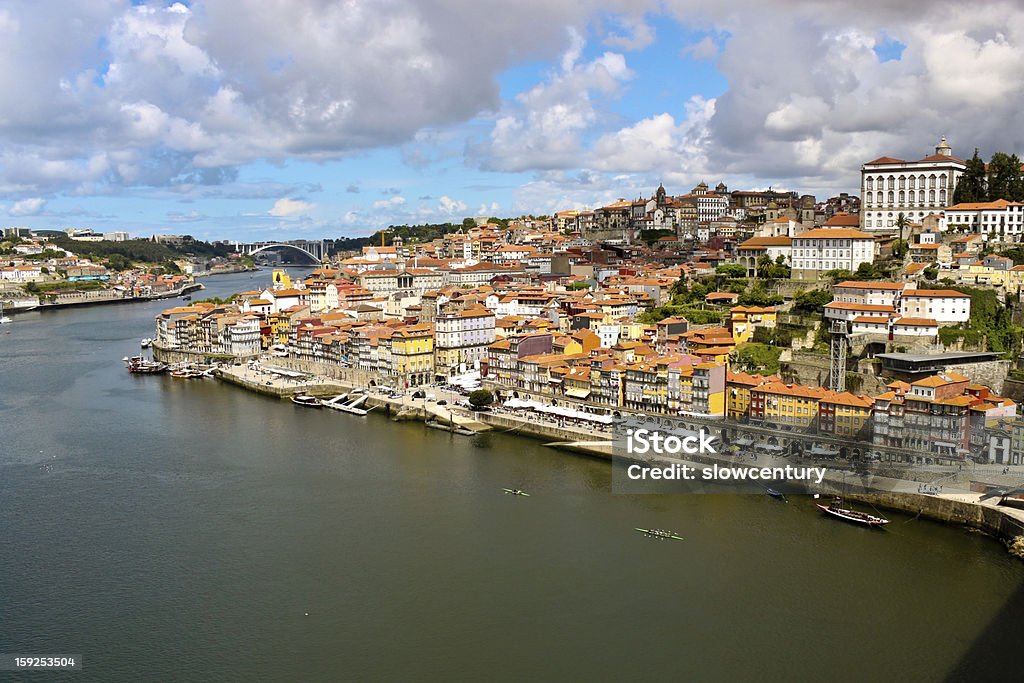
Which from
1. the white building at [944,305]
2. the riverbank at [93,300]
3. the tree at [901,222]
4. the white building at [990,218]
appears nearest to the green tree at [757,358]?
the white building at [944,305]

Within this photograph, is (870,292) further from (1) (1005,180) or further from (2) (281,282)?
(2) (281,282)

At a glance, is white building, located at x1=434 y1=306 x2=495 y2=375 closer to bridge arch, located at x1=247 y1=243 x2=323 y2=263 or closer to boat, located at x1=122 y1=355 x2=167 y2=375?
boat, located at x1=122 y1=355 x2=167 y2=375

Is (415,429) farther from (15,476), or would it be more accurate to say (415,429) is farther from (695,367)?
(15,476)

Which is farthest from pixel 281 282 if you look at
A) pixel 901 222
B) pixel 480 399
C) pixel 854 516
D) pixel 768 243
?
pixel 854 516

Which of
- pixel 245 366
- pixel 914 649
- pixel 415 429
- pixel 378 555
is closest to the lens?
pixel 914 649

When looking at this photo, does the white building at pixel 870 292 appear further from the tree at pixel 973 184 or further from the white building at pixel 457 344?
the white building at pixel 457 344

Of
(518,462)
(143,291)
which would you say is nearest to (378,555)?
(518,462)
